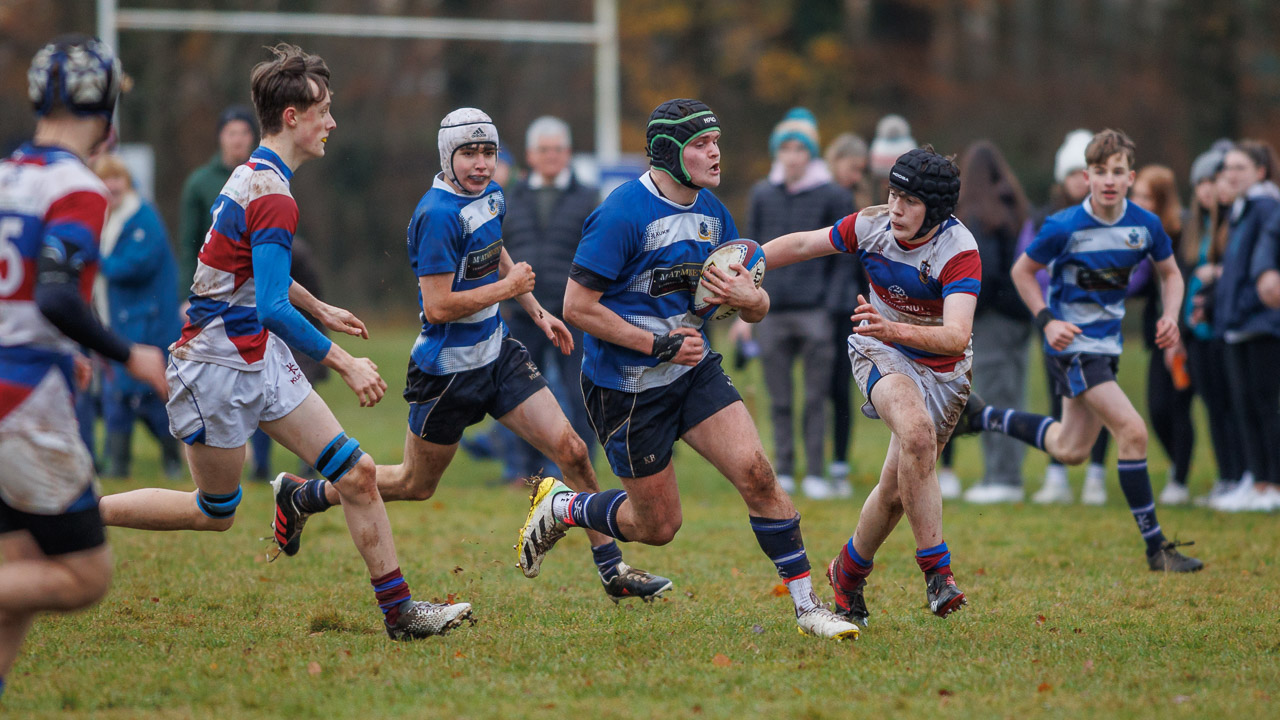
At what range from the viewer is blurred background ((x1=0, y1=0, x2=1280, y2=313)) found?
2627cm

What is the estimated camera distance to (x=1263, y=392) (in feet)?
29.7

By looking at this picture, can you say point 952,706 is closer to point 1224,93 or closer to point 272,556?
point 272,556

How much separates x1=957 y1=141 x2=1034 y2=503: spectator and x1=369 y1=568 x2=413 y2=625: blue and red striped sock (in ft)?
17.7

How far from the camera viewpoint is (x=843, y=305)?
9.96 metres

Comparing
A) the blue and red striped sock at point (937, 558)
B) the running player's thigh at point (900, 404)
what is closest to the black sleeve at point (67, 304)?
the running player's thigh at point (900, 404)

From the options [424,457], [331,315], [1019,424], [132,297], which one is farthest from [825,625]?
[132,297]

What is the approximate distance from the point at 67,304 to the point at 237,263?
1320mm

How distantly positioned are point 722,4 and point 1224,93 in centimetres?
1104

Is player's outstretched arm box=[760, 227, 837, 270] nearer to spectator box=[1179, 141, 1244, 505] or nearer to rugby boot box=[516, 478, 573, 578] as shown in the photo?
rugby boot box=[516, 478, 573, 578]

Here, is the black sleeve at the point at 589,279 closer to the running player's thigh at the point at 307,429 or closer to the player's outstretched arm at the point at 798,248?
the player's outstretched arm at the point at 798,248

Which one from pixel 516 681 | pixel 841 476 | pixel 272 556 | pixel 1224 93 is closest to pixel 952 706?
pixel 516 681

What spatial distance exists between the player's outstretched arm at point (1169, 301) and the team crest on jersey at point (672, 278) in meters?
2.98

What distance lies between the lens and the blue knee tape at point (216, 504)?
17.5ft

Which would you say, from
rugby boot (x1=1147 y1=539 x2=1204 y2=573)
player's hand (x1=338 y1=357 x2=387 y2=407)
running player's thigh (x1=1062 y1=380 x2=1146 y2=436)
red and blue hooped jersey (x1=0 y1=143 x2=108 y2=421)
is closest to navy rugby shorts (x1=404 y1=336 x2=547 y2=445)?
player's hand (x1=338 y1=357 x2=387 y2=407)
